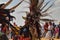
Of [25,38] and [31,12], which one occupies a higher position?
[31,12]

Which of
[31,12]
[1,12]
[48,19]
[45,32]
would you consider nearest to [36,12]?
[31,12]

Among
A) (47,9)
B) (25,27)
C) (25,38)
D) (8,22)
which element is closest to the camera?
(8,22)

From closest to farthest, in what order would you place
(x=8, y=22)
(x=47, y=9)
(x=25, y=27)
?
(x=8, y=22)
(x=25, y=27)
(x=47, y=9)

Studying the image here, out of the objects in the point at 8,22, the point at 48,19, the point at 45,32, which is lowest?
the point at 45,32

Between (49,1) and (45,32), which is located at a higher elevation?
(49,1)

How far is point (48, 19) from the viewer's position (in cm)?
570

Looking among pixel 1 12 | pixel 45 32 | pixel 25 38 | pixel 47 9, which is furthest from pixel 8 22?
pixel 45 32

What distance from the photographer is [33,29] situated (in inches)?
213

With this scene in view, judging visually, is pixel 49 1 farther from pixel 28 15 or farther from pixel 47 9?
pixel 28 15

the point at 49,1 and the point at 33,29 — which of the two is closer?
the point at 33,29

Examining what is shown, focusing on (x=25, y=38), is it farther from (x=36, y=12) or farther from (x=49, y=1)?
(x=49, y=1)

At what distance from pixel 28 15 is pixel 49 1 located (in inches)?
29.6

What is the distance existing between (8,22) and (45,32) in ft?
12.7

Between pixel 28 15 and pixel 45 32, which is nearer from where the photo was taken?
pixel 28 15
